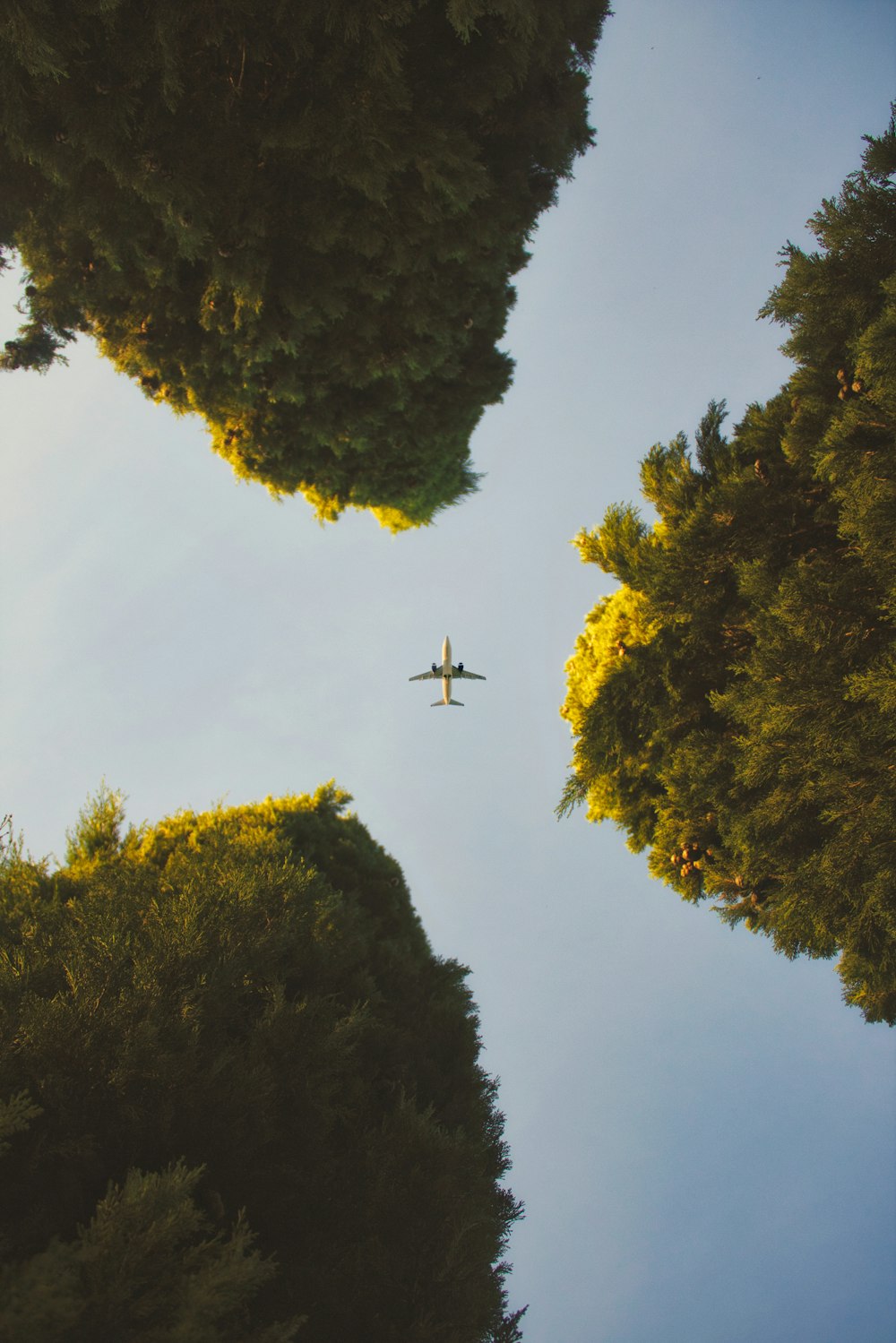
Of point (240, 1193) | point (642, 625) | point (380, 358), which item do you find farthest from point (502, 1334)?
point (380, 358)

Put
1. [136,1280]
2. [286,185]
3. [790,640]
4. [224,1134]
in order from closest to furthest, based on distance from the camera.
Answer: [136,1280] → [224,1134] → [790,640] → [286,185]

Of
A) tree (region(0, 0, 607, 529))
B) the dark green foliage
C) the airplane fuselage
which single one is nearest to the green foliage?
the dark green foliage

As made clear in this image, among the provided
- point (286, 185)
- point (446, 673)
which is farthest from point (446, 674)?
point (286, 185)

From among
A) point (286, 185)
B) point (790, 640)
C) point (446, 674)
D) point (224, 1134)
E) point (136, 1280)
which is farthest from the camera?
point (446, 674)

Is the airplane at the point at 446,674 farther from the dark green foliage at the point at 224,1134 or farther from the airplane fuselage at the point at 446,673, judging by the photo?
the dark green foliage at the point at 224,1134

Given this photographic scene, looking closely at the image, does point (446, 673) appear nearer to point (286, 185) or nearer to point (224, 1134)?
point (286, 185)
